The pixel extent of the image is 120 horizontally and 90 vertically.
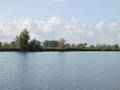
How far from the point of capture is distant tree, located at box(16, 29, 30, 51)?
12000cm

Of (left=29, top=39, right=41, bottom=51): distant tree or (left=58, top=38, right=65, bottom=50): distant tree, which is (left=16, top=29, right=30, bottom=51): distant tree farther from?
(left=58, top=38, right=65, bottom=50): distant tree

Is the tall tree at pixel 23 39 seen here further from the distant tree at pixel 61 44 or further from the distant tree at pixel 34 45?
the distant tree at pixel 61 44

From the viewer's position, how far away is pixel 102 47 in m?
167

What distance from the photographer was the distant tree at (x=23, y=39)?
120000 millimetres

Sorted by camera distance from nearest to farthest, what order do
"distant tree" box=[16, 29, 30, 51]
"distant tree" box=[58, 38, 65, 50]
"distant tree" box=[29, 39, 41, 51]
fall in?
"distant tree" box=[16, 29, 30, 51] < "distant tree" box=[29, 39, 41, 51] < "distant tree" box=[58, 38, 65, 50]

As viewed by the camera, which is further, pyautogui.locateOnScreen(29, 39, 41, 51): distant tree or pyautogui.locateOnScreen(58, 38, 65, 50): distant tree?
pyautogui.locateOnScreen(58, 38, 65, 50): distant tree

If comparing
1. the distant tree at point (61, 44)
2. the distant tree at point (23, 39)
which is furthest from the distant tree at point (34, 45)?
the distant tree at point (61, 44)

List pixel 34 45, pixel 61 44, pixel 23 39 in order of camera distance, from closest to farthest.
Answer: pixel 23 39 < pixel 34 45 < pixel 61 44

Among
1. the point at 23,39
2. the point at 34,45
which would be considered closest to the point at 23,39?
the point at 23,39

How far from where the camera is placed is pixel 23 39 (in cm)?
12012

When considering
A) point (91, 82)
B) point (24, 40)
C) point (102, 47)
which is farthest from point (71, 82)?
point (102, 47)

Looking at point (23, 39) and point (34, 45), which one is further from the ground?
point (23, 39)

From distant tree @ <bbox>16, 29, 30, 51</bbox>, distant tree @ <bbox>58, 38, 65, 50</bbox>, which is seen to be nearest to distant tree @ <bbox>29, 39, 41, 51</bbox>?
distant tree @ <bbox>16, 29, 30, 51</bbox>

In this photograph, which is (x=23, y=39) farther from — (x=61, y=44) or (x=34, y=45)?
(x=61, y=44)
